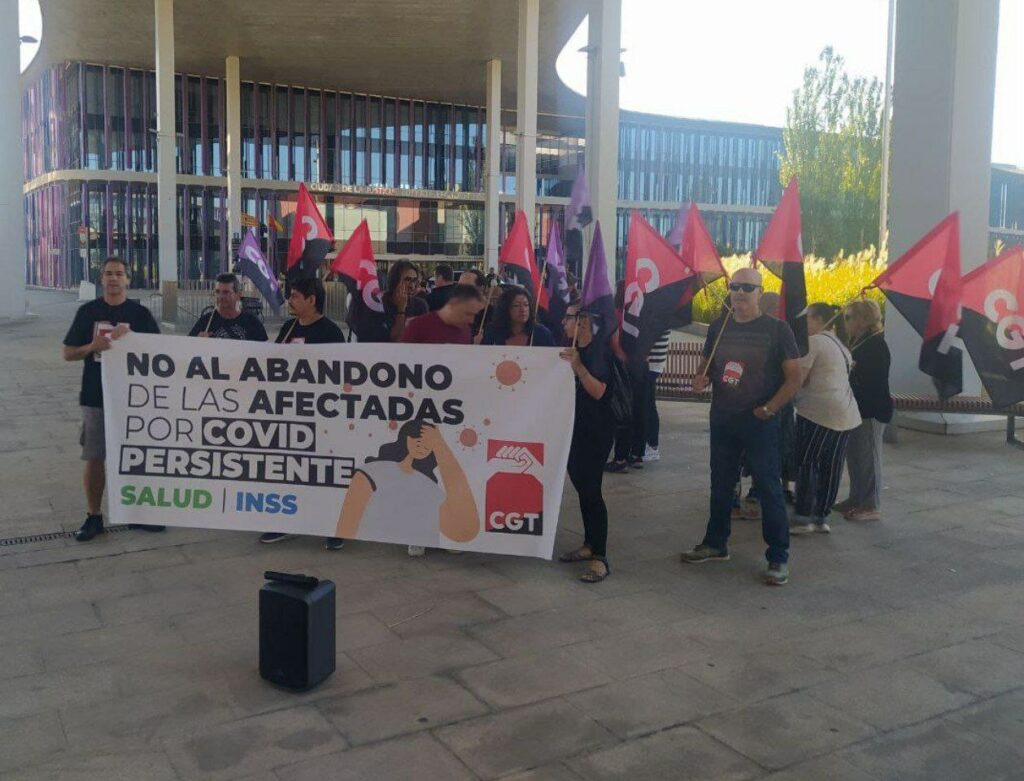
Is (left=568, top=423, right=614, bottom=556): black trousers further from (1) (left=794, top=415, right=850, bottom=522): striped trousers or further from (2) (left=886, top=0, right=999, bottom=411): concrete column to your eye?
(2) (left=886, top=0, right=999, bottom=411): concrete column

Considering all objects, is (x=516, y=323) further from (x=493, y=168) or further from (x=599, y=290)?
(x=493, y=168)

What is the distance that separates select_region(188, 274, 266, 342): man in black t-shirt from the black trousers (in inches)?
109

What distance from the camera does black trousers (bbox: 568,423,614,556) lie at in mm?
6566

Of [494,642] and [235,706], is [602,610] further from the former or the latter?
[235,706]

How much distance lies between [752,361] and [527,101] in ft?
87.1

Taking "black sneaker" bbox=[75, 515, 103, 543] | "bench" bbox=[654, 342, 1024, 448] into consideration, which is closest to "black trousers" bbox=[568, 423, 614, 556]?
"black sneaker" bbox=[75, 515, 103, 543]

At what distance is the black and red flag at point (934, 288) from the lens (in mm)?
8312

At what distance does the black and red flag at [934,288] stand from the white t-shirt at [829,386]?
3.50 feet

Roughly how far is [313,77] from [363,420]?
161 ft

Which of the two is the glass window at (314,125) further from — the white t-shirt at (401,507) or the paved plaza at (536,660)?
the white t-shirt at (401,507)

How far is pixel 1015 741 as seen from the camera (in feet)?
14.2

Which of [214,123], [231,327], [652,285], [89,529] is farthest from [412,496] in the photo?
[214,123]

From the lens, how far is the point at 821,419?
25.0 ft

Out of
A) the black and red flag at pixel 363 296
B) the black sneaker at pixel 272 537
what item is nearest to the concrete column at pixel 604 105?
the black and red flag at pixel 363 296
